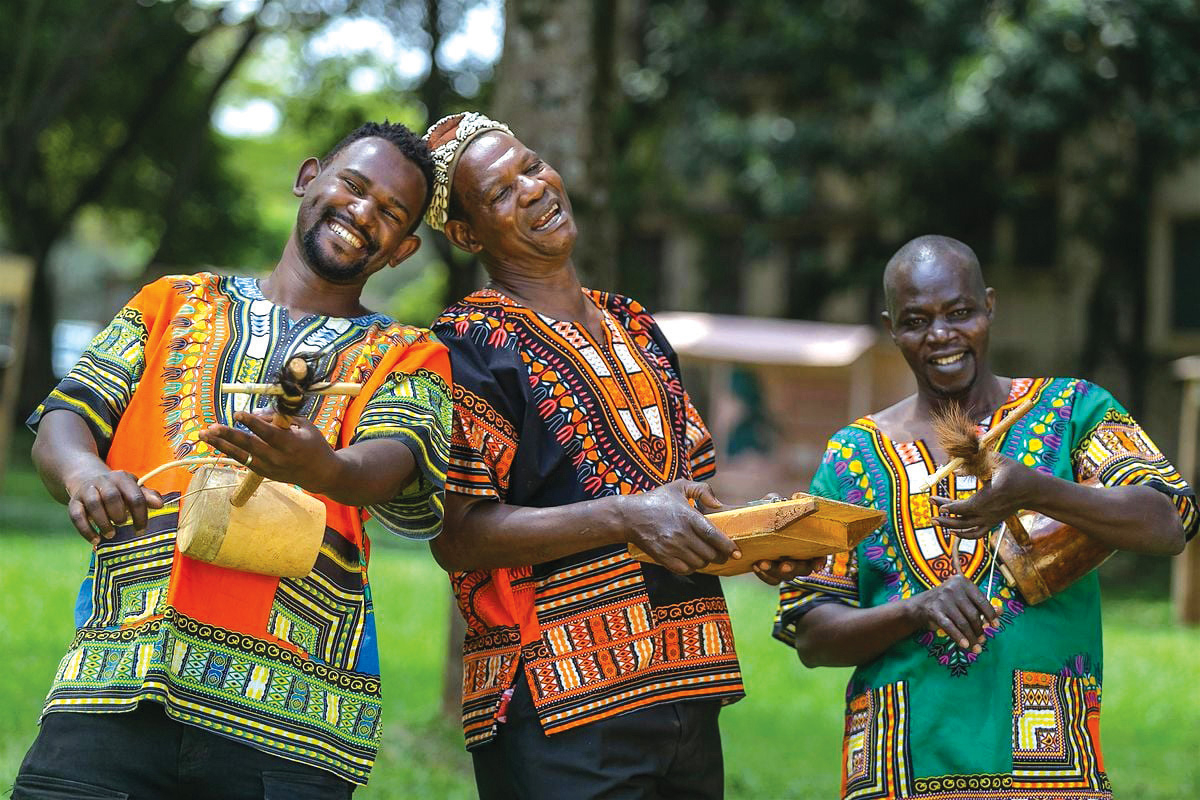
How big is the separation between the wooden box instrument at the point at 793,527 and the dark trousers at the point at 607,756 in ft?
1.16

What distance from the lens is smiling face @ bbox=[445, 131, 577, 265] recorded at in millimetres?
3414

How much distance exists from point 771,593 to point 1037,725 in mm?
11467

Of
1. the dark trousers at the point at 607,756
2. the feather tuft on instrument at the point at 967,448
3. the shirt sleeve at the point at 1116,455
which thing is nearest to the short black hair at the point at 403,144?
the dark trousers at the point at 607,756

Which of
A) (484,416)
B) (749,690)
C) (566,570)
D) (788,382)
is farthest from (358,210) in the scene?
(788,382)

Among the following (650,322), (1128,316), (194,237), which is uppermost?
(194,237)

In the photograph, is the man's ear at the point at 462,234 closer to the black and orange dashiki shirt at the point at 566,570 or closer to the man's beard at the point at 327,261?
the black and orange dashiki shirt at the point at 566,570

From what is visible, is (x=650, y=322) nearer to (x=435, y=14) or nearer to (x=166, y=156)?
(x=435, y=14)

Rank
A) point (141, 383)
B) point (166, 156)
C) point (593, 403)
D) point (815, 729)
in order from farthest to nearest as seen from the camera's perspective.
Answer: point (166, 156)
point (815, 729)
point (593, 403)
point (141, 383)

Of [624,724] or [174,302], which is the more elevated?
[174,302]

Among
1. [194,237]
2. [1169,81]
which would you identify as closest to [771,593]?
[1169,81]

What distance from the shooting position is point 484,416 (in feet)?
10.6

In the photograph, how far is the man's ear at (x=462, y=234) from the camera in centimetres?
347

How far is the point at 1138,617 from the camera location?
1384 cm

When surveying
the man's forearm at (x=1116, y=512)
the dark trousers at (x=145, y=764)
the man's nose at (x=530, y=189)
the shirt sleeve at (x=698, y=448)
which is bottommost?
the dark trousers at (x=145, y=764)
